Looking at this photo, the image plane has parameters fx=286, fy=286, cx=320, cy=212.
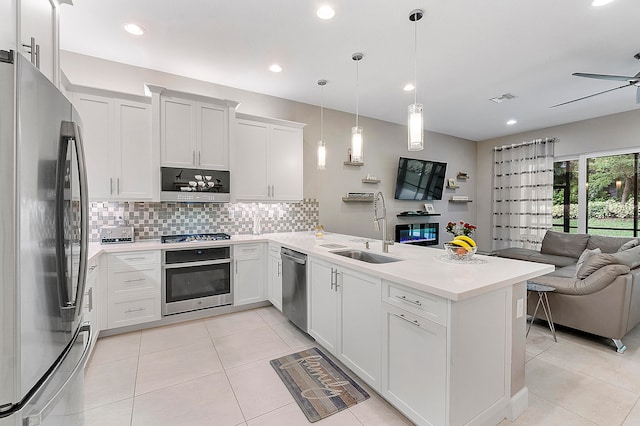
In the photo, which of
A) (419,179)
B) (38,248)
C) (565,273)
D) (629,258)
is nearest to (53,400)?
(38,248)

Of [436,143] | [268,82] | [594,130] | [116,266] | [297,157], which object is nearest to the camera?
[116,266]

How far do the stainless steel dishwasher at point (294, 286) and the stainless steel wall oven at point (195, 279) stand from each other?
0.73m

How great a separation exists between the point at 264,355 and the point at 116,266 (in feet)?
5.60

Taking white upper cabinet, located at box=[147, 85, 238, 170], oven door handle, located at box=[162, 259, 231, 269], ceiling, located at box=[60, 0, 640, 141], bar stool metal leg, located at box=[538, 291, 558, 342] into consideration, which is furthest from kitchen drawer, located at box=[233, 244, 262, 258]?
bar stool metal leg, located at box=[538, 291, 558, 342]

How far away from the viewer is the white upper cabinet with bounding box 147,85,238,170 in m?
3.13

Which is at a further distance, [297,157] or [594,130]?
[594,130]

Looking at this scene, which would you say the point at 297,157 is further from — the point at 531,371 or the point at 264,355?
the point at 531,371

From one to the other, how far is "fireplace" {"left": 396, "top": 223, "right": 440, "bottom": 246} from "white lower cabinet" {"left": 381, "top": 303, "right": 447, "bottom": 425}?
361 centimetres

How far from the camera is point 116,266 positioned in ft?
9.25

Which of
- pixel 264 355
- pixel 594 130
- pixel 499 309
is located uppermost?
pixel 594 130

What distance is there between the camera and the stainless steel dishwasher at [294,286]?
276cm

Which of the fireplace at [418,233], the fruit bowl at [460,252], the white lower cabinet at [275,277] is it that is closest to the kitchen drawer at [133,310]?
the white lower cabinet at [275,277]

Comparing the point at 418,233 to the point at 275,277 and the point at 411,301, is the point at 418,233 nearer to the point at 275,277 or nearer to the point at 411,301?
the point at 275,277

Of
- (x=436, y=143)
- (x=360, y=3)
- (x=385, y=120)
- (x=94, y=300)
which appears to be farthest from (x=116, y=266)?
(x=436, y=143)
